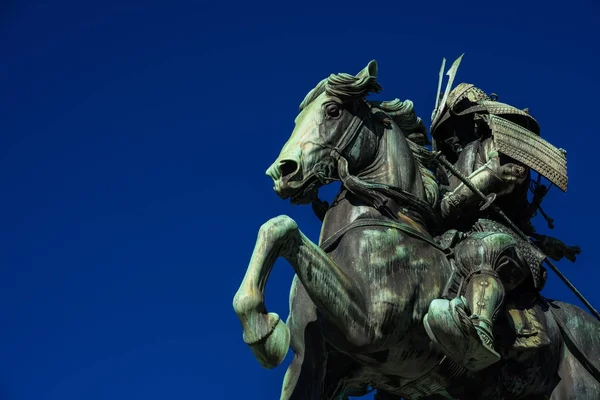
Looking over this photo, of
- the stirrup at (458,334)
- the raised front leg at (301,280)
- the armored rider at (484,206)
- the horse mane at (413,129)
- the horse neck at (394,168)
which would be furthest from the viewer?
the horse mane at (413,129)

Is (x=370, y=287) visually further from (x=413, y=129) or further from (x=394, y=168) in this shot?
(x=413, y=129)

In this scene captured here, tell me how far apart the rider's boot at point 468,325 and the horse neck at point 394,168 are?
1077 millimetres

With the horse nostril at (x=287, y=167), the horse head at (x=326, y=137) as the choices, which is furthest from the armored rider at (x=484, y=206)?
the horse nostril at (x=287, y=167)

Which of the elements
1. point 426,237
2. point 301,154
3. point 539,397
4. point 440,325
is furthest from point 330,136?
point 539,397

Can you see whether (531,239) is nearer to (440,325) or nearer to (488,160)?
(488,160)

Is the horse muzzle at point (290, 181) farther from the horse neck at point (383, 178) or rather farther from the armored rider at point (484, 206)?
the armored rider at point (484, 206)

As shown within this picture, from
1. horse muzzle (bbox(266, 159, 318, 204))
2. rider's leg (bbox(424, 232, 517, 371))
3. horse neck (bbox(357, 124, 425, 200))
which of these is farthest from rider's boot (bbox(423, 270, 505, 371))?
horse muzzle (bbox(266, 159, 318, 204))

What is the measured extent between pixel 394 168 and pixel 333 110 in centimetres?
68

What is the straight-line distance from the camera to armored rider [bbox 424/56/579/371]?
9.95 metres

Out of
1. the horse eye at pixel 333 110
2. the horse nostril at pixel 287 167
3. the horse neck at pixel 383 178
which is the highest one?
the horse eye at pixel 333 110

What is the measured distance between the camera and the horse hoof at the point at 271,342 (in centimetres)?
918

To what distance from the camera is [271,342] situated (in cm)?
921

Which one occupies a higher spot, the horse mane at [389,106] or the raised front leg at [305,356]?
the horse mane at [389,106]

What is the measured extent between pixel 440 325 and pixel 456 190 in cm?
187
